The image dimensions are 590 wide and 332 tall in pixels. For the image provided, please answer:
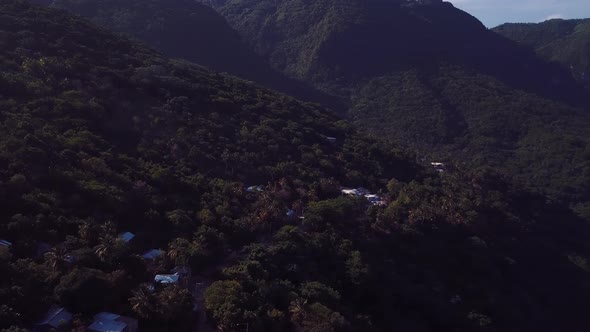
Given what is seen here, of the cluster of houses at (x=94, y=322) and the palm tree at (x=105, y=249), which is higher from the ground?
the palm tree at (x=105, y=249)

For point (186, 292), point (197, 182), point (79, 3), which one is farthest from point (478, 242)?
point (79, 3)

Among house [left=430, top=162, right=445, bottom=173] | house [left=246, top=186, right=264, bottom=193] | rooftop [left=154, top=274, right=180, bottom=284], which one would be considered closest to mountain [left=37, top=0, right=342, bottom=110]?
house [left=430, top=162, right=445, bottom=173]

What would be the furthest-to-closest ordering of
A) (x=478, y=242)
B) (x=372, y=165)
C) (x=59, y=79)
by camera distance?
(x=372, y=165) < (x=59, y=79) < (x=478, y=242)

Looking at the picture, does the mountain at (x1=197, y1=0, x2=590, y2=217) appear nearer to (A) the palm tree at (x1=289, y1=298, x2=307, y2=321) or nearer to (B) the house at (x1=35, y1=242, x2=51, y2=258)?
(A) the palm tree at (x1=289, y1=298, x2=307, y2=321)

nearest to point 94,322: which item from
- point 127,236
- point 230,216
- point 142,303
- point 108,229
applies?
point 142,303

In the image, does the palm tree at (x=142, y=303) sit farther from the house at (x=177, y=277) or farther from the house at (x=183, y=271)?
the house at (x=183, y=271)

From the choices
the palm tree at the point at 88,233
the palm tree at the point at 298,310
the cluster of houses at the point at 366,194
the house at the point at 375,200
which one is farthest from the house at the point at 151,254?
the house at the point at 375,200

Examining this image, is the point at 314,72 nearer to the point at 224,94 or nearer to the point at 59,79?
the point at 224,94

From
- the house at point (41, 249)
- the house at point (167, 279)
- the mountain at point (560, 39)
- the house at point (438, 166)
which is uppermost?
the mountain at point (560, 39)

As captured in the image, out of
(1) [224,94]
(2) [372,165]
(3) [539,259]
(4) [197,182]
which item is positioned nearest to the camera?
(4) [197,182]
